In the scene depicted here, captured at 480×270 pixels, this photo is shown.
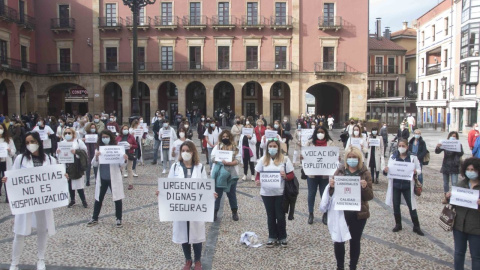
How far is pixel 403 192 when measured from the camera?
23.4ft

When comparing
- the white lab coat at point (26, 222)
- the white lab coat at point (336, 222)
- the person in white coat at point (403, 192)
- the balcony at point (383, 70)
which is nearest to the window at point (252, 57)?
the balcony at point (383, 70)

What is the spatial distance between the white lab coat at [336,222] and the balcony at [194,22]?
32.5m

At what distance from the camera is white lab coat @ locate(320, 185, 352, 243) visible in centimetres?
481

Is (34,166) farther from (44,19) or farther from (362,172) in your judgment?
(44,19)

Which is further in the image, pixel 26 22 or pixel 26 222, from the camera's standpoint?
pixel 26 22

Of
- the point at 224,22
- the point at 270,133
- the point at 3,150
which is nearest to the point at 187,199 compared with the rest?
the point at 3,150

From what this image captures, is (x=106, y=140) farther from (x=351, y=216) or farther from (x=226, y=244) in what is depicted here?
(x=351, y=216)

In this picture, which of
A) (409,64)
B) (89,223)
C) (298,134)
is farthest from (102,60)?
(409,64)

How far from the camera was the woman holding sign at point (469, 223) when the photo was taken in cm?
455

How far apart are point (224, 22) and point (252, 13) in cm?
260

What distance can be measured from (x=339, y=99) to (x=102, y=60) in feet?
75.8

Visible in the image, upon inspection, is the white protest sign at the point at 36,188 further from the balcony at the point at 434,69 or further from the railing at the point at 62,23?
the balcony at the point at 434,69

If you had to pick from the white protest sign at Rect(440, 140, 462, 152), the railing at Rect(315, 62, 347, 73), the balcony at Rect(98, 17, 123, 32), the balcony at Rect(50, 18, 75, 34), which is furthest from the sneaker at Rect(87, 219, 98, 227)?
the balcony at Rect(50, 18, 75, 34)

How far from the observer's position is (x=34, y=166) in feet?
18.7
